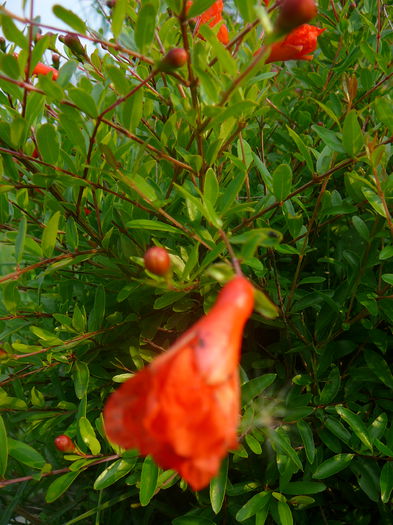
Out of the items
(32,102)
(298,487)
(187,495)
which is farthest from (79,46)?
(187,495)

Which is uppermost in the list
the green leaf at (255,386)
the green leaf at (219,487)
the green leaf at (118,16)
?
the green leaf at (118,16)

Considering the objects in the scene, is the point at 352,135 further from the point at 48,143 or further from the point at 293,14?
the point at 48,143

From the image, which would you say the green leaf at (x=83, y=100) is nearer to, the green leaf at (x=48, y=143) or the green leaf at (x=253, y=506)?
the green leaf at (x=48, y=143)

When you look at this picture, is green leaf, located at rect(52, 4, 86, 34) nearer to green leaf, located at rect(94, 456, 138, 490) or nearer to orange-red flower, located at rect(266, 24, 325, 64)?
orange-red flower, located at rect(266, 24, 325, 64)

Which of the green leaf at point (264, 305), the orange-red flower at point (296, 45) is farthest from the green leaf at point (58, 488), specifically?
the orange-red flower at point (296, 45)

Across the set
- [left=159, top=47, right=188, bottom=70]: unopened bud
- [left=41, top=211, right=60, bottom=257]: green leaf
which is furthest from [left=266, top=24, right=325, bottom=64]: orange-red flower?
[left=41, top=211, right=60, bottom=257]: green leaf

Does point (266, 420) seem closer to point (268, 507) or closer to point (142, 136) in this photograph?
point (268, 507)
